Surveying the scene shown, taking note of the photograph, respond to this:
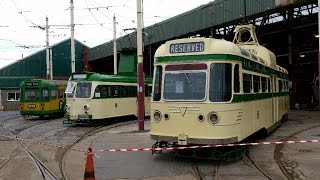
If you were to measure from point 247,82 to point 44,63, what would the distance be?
56.6 meters

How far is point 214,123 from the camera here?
10.8 meters

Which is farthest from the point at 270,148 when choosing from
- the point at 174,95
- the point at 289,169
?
the point at 174,95

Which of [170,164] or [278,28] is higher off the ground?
[278,28]

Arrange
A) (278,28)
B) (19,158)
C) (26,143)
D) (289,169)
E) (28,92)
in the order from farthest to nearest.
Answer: (278,28) → (28,92) → (26,143) → (19,158) → (289,169)

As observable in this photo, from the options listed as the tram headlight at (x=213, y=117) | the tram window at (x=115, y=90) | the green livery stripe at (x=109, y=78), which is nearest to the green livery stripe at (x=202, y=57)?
the tram headlight at (x=213, y=117)

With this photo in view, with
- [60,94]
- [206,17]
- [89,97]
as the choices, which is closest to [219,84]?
[89,97]

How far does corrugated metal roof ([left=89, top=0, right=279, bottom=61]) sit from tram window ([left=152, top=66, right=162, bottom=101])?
17077 millimetres

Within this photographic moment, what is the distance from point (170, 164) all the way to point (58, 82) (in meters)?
20.6

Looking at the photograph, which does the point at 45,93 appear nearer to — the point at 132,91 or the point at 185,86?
the point at 132,91

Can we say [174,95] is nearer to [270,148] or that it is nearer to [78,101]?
[270,148]

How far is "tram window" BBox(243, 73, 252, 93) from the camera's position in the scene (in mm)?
11922

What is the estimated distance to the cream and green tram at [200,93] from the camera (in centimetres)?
1085

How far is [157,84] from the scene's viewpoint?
11633 mm

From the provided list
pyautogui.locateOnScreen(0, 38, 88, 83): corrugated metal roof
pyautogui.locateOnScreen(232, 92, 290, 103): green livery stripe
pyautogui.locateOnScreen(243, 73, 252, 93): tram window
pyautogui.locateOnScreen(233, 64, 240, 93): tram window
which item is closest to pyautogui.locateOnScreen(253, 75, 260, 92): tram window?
pyautogui.locateOnScreen(232, 92, 290, 103): green livery stripe
